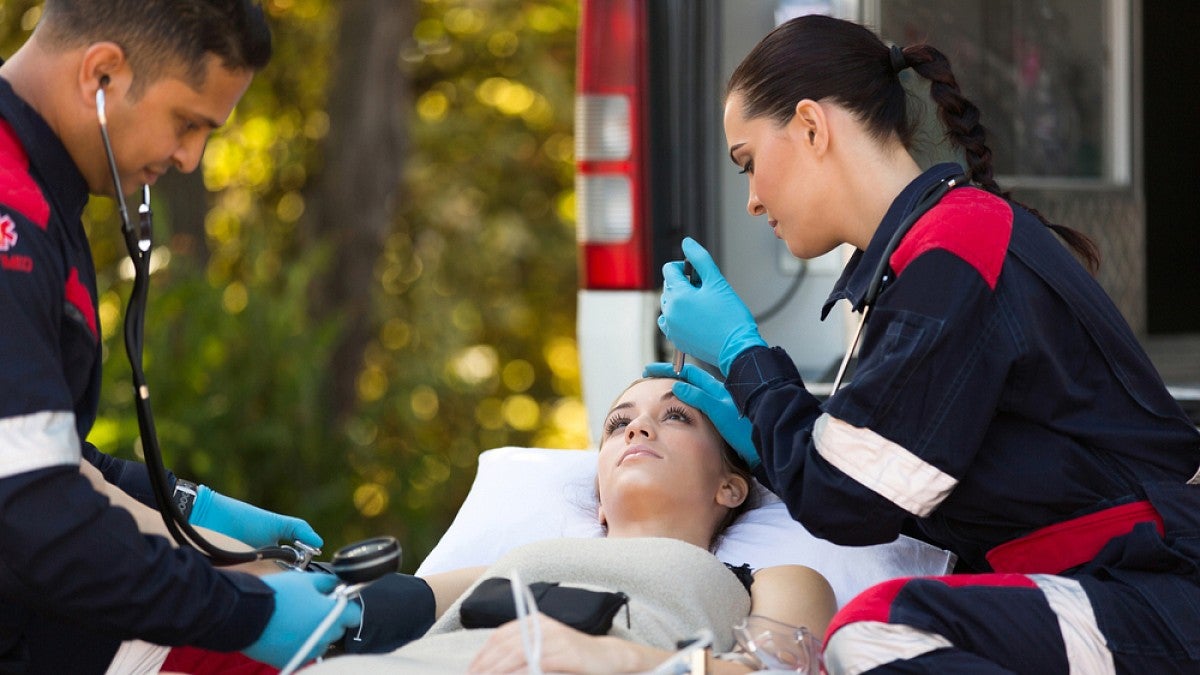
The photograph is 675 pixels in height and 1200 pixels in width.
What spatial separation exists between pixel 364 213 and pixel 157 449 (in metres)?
6.18

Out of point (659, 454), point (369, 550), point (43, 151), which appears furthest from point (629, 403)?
point (43, 151)

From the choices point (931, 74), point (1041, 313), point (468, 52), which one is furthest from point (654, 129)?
point (468, 52)

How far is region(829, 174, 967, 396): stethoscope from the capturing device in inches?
88.6

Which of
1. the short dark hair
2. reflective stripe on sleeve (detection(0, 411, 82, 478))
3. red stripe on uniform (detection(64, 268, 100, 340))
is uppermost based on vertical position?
the short dark hair

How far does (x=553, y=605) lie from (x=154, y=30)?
1103 millimetres

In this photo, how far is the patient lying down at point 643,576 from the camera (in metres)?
2.19

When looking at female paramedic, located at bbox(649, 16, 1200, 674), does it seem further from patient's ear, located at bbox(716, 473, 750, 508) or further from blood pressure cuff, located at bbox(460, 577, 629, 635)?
patient's ear, located at bbox(716, 473, 750, 508)

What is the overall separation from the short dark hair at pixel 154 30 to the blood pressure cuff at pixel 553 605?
101 centimetres

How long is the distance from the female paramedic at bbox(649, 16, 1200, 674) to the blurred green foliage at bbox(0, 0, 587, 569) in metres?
3.79

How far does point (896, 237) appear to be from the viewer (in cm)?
226

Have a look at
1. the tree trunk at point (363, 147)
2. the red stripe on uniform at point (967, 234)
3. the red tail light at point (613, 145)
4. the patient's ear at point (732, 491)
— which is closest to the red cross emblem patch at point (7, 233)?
the red stripe on uniform at point (967, 234)

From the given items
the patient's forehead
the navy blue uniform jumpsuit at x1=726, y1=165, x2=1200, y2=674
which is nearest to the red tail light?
the patient's forehead

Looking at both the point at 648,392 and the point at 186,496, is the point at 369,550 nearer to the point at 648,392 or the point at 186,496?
the point at 186,496

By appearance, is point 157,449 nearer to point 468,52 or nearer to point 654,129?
point 654,129
